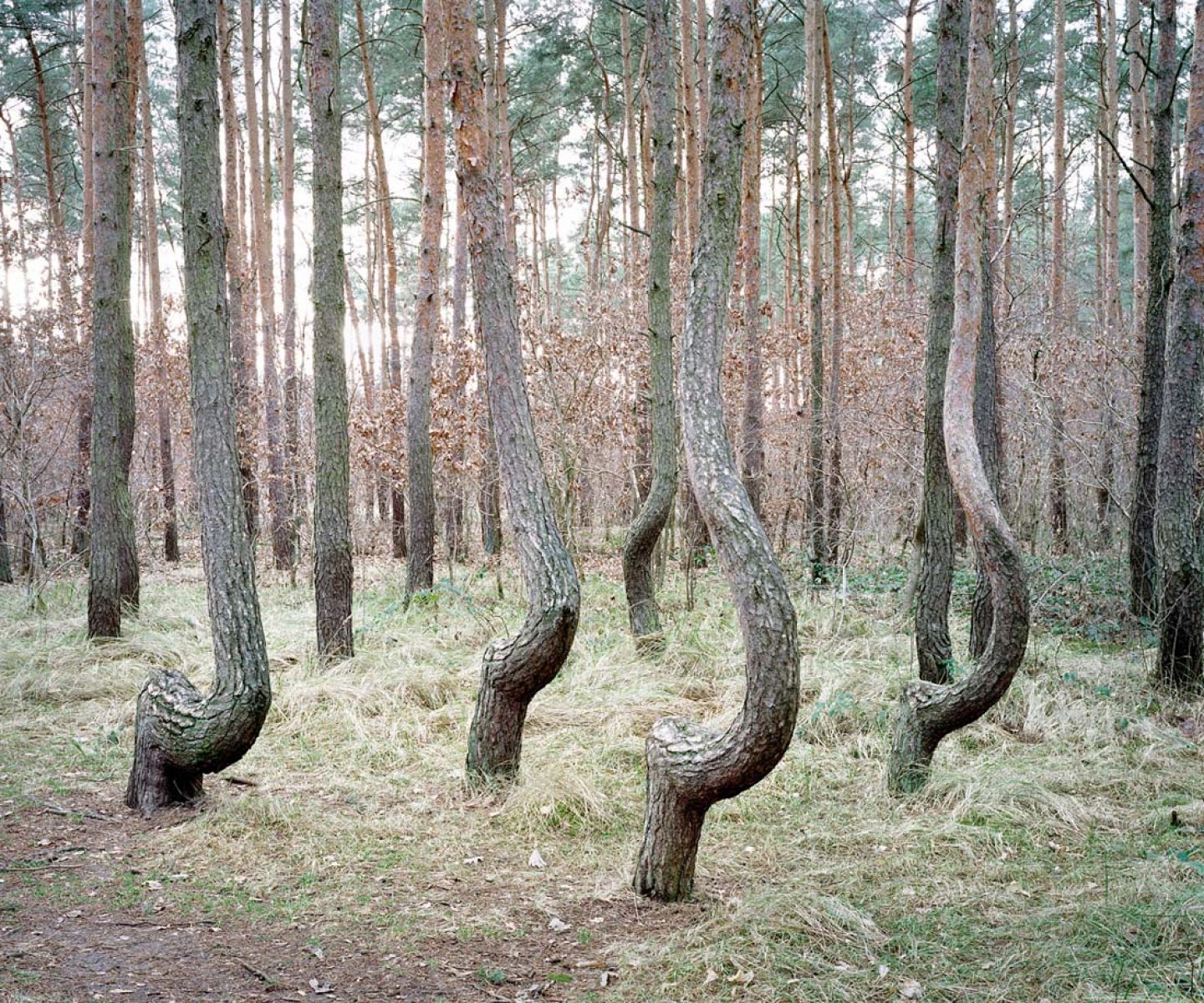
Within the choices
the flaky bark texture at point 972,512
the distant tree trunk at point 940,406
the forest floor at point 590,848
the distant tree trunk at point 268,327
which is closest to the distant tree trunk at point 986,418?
the distant tree trunk at point 940,406

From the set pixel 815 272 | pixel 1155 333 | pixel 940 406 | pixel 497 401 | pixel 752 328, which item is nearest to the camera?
pixel 497 401

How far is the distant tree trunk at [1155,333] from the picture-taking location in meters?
7.65

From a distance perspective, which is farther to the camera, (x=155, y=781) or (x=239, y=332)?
(x=239, y=332)

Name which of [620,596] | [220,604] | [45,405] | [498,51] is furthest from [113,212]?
[498,51]

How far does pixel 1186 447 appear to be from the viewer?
6840 mm

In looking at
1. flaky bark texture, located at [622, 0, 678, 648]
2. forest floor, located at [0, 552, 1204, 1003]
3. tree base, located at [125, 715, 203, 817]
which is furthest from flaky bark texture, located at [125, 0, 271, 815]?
flaky bark texture, located at [622, 0, 678, 648]

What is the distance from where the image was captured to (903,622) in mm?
8852

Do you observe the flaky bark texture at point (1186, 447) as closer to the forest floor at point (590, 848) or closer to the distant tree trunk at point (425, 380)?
the forest floor at point (590, 848)

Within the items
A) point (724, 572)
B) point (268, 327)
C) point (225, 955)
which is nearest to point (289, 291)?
point (268, 327)

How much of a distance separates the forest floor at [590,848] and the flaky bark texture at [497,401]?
1.07 feet

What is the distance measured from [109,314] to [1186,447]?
9207 millimetres

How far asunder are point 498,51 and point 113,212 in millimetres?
9040

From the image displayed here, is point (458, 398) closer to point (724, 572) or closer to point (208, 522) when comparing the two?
point (208, 522)

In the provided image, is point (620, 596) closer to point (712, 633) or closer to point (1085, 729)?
point (712, 633)
